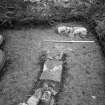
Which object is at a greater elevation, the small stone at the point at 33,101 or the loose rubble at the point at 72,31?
the loose rubble at the point at 72,31

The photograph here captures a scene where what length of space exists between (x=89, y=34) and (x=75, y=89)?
2389 mm

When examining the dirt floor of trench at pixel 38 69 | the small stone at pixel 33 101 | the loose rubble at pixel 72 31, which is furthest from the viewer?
the loose rubble at pixel 72 31

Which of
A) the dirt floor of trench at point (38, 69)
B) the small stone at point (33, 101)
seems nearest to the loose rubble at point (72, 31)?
the dirt floor of trench at point (38, 69)

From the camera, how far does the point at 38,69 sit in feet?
11.5

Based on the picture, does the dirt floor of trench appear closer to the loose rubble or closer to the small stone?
the loose rubble

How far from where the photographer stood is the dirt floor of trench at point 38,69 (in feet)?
9.30

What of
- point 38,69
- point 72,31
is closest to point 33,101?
point 38,69

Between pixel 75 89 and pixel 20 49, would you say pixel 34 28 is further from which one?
pixel 75 89

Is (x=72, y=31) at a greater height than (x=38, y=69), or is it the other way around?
(x=72, y=31)

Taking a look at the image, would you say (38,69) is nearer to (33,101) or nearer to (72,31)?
(33,101)

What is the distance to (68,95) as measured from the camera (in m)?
2.86

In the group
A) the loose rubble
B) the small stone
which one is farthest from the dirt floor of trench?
the small stone

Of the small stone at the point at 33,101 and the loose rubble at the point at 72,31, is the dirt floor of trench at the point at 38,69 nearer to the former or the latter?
the loose rubble at the point at 72,31

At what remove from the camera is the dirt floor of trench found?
112 inches
